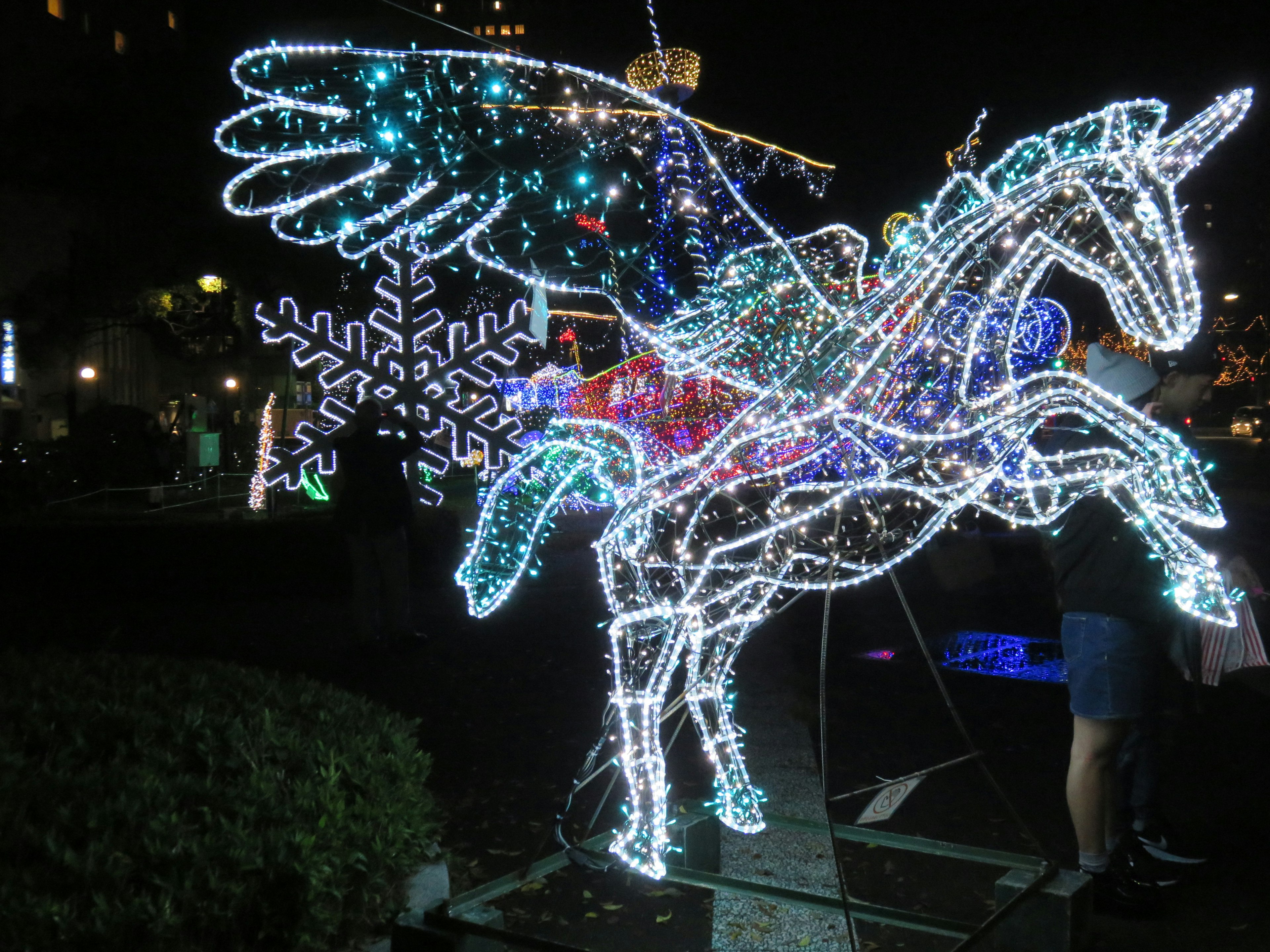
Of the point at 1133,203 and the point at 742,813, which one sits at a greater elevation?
the point at 1133,203

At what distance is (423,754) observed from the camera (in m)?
4.16

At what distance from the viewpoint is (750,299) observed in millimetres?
3264

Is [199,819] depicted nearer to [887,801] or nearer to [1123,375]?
[887,801]

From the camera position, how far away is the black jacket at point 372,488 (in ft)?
25.2

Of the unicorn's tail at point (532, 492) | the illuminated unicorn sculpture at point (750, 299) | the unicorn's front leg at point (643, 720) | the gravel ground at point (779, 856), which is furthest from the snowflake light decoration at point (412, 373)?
the unicorn's front leg at point (643, 720)

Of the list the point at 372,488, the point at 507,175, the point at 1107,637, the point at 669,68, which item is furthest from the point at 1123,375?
the point at 669,68

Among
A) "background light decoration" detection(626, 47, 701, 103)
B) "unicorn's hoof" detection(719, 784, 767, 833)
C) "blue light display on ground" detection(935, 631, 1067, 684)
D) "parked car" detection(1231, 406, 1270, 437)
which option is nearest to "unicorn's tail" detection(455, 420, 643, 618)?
"unicorn's hoof" detection(719, 784, 767, 833)

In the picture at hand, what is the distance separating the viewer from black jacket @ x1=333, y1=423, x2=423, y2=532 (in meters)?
7.69

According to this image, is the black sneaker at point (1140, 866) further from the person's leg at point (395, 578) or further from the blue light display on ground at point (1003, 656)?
the person's leg at point (395, 578)

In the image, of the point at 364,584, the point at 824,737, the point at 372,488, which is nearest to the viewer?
the point at 824,737

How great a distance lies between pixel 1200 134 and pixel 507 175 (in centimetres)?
188

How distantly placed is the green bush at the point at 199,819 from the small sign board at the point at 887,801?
4.97ft

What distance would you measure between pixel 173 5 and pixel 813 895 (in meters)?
44.3

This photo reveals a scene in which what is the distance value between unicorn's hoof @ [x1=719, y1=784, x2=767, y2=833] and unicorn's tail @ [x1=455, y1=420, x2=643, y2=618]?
1119 mm
